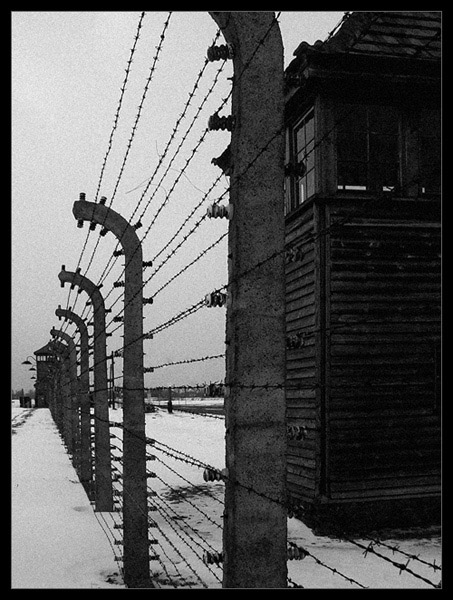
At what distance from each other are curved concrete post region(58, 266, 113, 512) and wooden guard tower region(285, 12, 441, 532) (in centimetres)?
311

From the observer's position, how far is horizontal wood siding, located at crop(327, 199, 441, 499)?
9.64 meters

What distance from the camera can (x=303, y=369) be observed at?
10.3m

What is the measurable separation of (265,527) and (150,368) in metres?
3.64

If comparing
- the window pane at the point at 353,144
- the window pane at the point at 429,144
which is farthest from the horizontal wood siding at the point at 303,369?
the window pane at the point at 429,144

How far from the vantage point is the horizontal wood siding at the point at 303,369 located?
32.2 feet

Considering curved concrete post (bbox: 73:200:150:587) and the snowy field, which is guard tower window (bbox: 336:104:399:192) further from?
the snowy field

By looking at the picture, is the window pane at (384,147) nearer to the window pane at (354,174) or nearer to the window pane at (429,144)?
the window pane at (354,174)

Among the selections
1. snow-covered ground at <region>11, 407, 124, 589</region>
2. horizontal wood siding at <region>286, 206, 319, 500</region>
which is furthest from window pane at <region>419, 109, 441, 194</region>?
snow-covered ground at <region>11, 407, 124, 589</region>

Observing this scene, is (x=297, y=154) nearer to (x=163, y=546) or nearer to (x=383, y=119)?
(x=383, y=119)

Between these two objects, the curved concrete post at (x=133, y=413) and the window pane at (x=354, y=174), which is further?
the window pane at (x=354, y=174)

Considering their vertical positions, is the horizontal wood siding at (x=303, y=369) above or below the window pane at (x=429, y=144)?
below

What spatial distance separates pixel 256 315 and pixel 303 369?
25.7 feet

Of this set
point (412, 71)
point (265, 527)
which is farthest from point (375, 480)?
point (265, 527)

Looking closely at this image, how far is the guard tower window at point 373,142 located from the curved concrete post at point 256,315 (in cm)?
776
